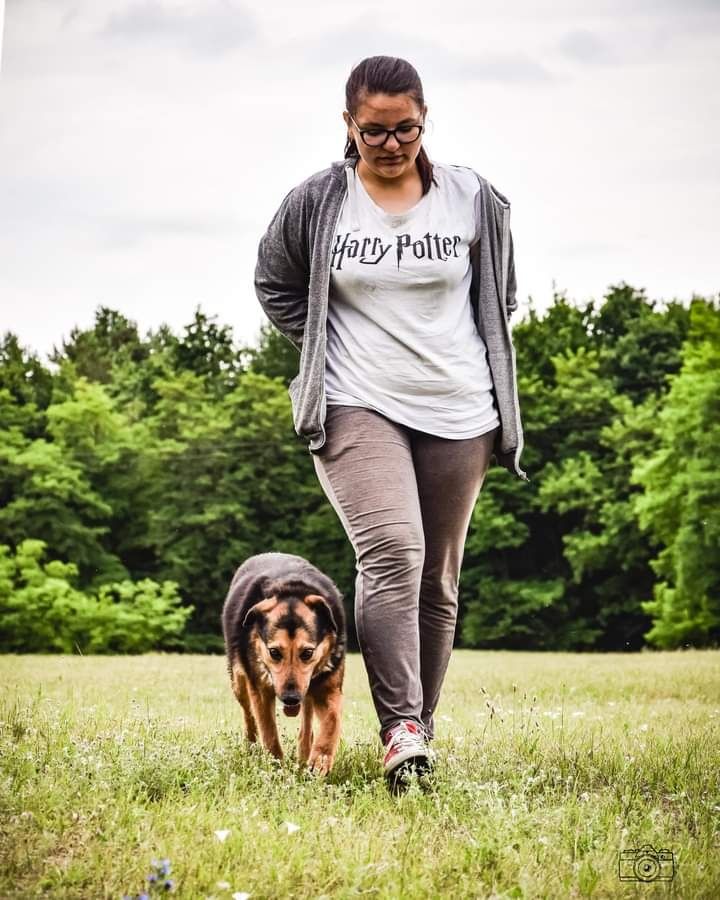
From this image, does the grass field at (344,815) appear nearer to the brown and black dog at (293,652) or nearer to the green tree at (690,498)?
the brown and black dog at (293,652)

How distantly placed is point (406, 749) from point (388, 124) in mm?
2218

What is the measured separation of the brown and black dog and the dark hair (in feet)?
6.73

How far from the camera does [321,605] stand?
498 cm

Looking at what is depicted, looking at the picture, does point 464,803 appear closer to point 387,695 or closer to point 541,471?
point 387,695

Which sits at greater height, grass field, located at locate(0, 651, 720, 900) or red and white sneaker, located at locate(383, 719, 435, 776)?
red and white sneaker, located at locate(383, 719, 435, 776)

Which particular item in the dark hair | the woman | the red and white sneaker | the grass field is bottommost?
the grass field

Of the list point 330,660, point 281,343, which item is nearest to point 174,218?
point 330,660

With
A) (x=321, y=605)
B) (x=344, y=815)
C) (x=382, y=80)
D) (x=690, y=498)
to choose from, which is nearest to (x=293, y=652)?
(x=321, y=605)

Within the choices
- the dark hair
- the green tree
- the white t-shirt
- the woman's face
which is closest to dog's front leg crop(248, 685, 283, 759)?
the white t-shirt

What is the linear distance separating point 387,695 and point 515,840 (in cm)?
104

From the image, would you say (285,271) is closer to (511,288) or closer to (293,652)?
(511,288)

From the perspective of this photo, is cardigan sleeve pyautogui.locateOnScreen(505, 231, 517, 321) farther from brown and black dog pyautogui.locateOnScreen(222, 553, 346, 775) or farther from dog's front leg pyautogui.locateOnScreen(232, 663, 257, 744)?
dog's front leg pyautogui.locateOnScreen(232, 663, 257, 744)

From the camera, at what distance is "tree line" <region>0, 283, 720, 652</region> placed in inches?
1237

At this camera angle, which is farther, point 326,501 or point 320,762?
point 326,501
